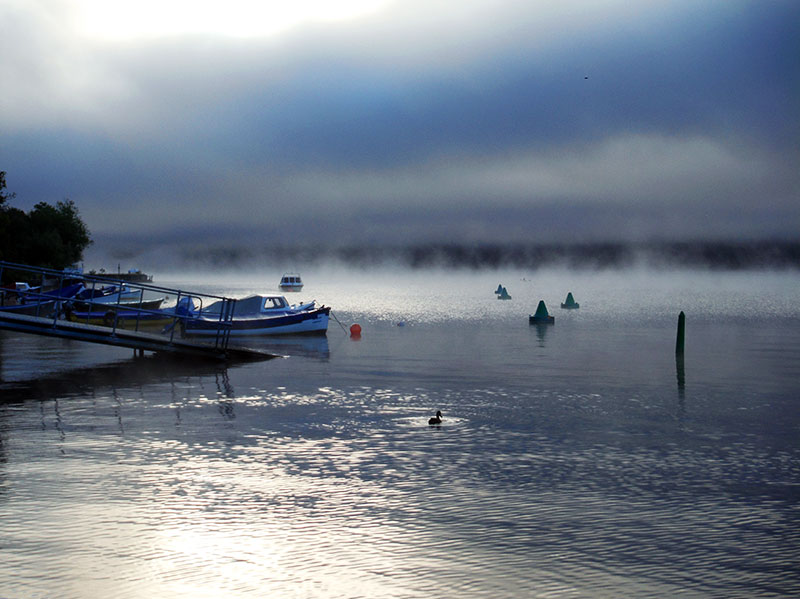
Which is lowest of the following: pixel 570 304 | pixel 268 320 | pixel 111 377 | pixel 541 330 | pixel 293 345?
pixel 111 377

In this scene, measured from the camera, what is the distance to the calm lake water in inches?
372

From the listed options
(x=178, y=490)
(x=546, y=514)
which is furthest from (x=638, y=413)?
(x=178, y=490)

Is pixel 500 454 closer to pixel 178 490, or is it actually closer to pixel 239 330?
pixel 178 490

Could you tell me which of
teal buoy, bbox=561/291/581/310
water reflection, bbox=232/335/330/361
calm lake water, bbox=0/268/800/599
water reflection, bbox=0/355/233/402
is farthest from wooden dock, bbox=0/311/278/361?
teal buoy, bbox=561/291/581/310

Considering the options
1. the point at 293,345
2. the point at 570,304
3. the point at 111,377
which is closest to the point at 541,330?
the point at 293,345

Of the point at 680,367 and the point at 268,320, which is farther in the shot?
the point at 268,320

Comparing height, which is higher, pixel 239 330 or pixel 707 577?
pixel 239 330

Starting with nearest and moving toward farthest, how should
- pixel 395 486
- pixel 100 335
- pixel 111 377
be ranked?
pixel 395 486 < pixel 111 377 < pixel 100 335

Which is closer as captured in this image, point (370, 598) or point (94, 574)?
point (370, 598)

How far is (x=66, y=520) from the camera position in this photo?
11.4 m

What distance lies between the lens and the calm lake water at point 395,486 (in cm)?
946

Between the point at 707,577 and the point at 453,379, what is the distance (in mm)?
20602

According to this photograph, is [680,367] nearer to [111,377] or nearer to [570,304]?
[111,377]

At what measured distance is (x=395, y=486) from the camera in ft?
45.1
